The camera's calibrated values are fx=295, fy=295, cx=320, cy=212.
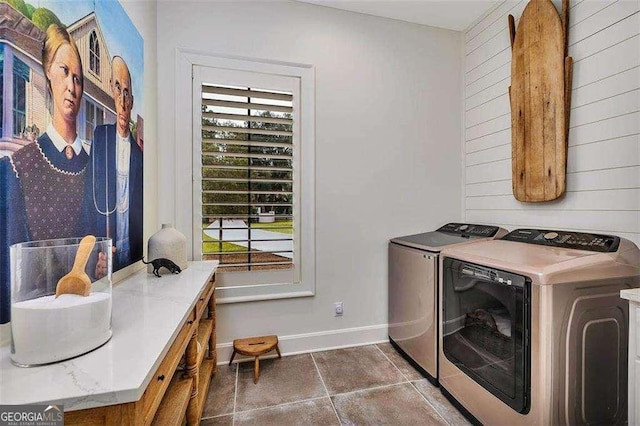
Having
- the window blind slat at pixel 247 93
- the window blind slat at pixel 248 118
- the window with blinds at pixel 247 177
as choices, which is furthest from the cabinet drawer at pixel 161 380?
the window blind slat at pixel 247 93

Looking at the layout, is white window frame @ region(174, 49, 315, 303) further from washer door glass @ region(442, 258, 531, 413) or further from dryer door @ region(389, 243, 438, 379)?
washer door glass @ region(442, 258, 531, 413)

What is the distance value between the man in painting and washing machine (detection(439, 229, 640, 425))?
1.89 metres

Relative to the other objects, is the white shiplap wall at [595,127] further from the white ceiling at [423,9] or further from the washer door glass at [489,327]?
the washer door glass at [489,327]

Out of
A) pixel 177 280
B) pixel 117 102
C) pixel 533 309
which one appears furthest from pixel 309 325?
pixel 117 102

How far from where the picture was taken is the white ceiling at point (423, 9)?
2.41m

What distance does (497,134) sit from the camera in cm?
243

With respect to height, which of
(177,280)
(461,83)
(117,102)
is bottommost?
(177,280)

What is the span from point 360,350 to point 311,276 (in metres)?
0.76

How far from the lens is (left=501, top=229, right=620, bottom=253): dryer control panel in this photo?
1.52 metres

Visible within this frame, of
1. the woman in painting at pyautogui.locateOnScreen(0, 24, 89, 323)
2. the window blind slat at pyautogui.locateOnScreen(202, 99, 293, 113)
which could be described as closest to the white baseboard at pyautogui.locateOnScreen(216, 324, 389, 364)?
the woman in painting at pyautogui.locateOnScreen(0, 24, 89, 323)

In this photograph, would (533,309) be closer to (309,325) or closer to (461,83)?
(309,325)

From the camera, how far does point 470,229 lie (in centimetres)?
242

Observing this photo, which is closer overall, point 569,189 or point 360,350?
point 569,189

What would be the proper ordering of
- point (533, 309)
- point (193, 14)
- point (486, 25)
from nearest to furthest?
point (533, 309)
point (193, 14)
point (486, 25)
